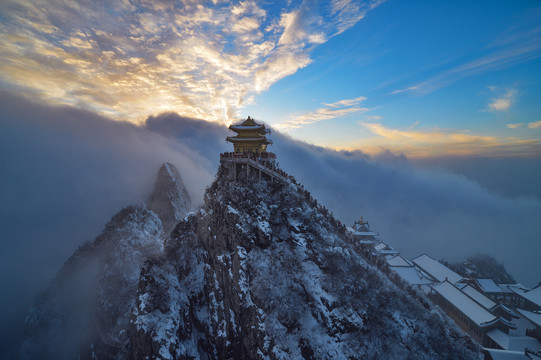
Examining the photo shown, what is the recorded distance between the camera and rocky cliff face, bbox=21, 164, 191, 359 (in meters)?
50.4

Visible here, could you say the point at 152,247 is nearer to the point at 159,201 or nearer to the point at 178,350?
the point at 159,201

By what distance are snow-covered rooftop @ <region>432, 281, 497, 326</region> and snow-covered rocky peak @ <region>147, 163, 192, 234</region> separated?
92.7 meters

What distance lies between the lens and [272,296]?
23.0m

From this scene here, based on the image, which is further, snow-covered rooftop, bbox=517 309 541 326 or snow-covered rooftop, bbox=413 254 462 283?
snow-covered rooftop, bbox=413 254 462 283

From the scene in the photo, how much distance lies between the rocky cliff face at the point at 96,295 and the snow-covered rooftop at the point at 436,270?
84738mm

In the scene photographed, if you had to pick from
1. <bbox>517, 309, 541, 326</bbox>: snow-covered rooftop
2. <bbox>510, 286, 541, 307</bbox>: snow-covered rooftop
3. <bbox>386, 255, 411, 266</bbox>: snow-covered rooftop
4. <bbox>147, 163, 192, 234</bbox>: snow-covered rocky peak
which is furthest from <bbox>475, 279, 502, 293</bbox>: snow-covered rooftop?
<bbox>147, 163, 192, 234</bbox>: snow-covered rocky peak

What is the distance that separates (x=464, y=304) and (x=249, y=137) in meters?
60.0

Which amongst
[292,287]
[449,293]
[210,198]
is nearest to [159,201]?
[210,198]

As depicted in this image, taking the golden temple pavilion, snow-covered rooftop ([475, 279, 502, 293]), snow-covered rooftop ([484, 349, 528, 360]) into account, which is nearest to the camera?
snow-covered rooftop ([484, 349, 528, 360])

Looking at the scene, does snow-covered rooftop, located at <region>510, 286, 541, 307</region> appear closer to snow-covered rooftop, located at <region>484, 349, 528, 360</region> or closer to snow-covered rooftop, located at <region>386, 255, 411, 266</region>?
snow-covered rooftop, located at <region>386, 255, 411, 266</region>

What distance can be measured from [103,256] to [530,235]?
307 metres

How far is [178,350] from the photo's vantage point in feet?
79.6

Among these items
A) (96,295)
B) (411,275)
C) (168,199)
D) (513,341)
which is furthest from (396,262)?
(168,199)

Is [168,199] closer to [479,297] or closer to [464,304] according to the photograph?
[464,304]
